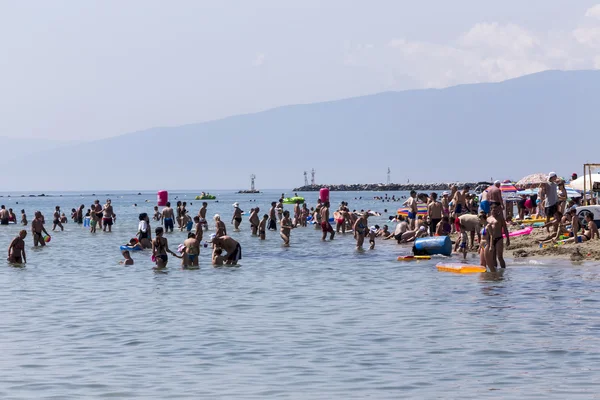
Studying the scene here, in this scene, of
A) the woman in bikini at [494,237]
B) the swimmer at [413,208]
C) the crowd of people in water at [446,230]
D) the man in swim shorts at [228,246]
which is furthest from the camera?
the swimmer at [413,208]

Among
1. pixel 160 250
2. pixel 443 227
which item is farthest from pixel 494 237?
pixel 160 250

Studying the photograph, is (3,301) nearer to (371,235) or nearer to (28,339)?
(28,339)

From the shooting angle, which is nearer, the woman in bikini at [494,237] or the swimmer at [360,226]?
the woman in bikini at [494,237]

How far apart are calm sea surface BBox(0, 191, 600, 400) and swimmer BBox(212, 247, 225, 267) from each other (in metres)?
0.30

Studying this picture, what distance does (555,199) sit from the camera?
2831cm

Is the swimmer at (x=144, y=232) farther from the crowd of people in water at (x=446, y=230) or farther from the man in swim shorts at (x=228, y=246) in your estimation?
the man in swim shorts at (x=228, y=246)

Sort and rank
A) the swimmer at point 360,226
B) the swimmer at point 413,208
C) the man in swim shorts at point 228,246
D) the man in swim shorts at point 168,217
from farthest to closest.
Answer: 1. the man in swim shorts at point 168,217
2. the swimmer at point 413,208
3. the swimmer at point 360,226
4. the man in swim shorts at point 228,246

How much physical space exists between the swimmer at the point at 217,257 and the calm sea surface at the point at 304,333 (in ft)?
0.97

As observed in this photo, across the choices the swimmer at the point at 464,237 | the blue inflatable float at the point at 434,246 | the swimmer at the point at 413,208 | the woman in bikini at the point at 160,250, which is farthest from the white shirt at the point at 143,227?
the swimmer at the point at 464,237

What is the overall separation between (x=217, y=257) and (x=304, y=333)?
10.7 meters

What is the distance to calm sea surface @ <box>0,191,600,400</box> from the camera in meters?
10.1

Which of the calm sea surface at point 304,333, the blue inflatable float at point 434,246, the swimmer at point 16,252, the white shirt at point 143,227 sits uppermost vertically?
the white shirt at point 143,227

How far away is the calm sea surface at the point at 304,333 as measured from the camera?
1012cm

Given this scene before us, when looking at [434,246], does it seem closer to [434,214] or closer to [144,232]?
[434,214]
